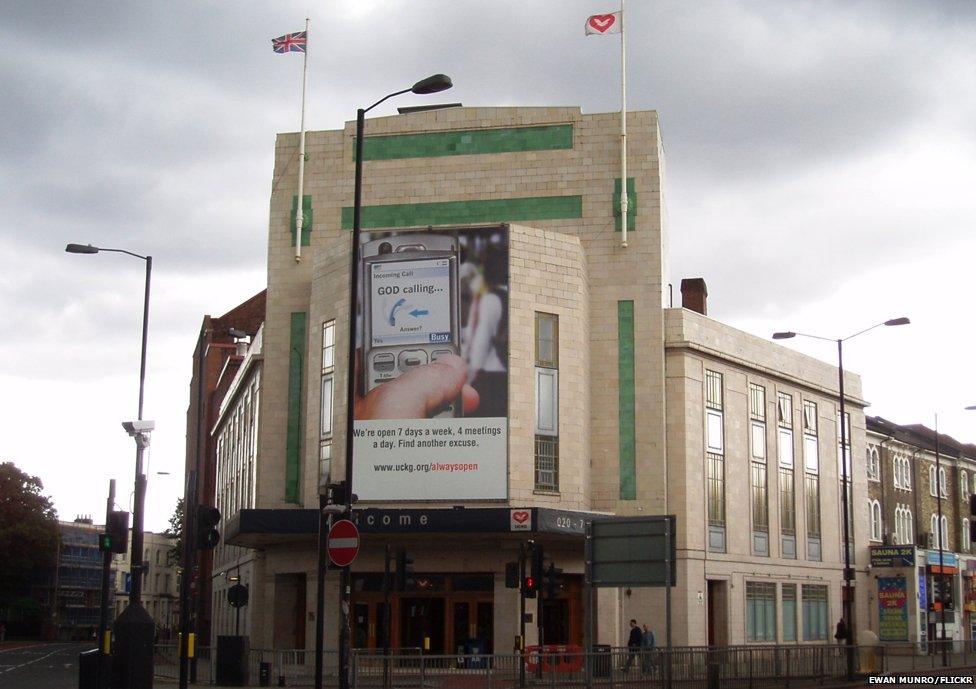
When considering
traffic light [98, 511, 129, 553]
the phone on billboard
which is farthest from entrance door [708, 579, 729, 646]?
→ traffic light [98, 511, 129, 553]

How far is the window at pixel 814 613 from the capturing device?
5259 centimetres

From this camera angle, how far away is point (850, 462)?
58.7 m

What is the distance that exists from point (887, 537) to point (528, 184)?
104 feet

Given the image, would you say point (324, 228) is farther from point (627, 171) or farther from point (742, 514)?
point (742, 514)

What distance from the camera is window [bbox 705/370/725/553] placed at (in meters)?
47.3

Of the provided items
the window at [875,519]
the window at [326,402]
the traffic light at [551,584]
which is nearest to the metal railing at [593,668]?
the traffic light at [551,584]

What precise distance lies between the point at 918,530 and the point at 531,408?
37.2 meters

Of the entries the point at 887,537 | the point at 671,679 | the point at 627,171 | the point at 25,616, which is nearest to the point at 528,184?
the point at 627,171

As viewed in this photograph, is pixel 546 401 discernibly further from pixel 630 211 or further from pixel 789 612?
pixel 789 612

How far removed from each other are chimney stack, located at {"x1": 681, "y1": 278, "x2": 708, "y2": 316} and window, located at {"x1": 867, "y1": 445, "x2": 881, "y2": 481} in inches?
642

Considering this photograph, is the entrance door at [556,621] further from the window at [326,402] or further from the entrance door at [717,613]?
the window at [326,402]

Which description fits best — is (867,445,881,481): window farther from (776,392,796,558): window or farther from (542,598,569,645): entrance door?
(542,598,569,645): entrance door

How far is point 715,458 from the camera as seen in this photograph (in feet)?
157

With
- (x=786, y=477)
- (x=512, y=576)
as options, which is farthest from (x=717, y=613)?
(x=512, y=576)
